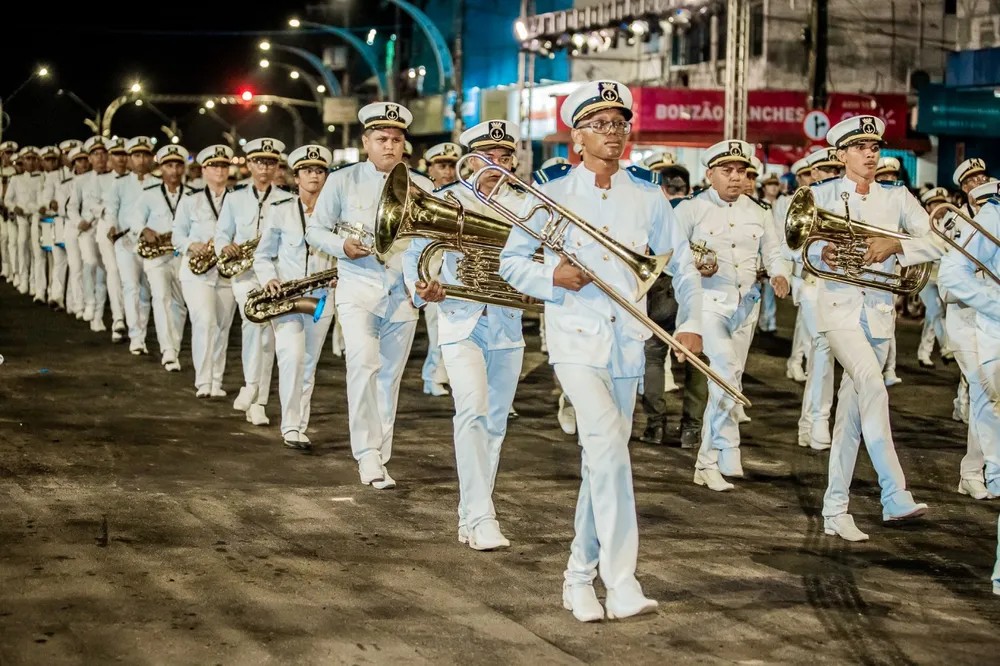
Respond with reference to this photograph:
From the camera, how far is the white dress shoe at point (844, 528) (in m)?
8.65

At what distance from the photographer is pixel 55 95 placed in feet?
271

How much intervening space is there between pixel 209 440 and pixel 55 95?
75.6 metres

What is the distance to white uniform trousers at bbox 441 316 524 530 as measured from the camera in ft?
27.0

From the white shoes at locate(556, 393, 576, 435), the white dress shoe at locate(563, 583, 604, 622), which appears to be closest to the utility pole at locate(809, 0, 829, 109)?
the white shoes at locate(556, 393, 576, 435)

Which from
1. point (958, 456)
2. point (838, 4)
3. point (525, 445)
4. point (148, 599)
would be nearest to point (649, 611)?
point (148, 599)

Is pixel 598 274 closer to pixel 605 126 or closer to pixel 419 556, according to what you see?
pixel 605 126

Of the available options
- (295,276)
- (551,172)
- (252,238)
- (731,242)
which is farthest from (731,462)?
(252,238)

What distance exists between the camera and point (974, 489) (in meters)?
10.2

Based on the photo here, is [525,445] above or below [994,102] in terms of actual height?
below

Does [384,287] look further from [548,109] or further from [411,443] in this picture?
[548,109]

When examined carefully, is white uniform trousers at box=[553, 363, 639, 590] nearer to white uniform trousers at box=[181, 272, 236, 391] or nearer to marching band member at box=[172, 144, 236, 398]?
marching band member at box=[172, 144, 236, 398]

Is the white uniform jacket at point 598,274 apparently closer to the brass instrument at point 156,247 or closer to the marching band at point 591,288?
the marching band at point 591,288

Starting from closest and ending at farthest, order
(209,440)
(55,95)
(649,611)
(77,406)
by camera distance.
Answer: (649,611), (209,440), (77,406), (55,95)

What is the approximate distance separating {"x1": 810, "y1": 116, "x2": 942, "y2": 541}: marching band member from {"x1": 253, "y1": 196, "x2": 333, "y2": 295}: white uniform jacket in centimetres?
419
